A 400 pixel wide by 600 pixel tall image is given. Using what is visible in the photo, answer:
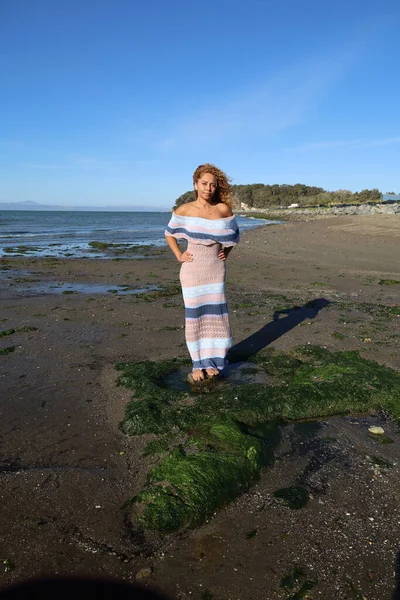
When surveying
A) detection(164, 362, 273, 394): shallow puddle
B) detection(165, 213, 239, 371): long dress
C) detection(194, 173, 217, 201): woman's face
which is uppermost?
detection(194, 173, 217, 201): woman's face

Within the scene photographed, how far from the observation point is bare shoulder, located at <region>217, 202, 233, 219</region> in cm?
494

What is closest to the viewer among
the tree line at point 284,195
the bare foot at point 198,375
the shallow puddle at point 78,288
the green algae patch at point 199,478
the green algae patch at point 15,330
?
the green algae patch at point 199,478

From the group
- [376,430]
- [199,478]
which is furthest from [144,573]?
[376,430]

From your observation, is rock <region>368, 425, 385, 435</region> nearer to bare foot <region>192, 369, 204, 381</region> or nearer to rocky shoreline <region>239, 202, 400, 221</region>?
bare foot <region>192, 369, 204, 381</region>

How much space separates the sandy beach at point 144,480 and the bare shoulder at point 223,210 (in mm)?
2147

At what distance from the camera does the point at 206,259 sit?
4.96m

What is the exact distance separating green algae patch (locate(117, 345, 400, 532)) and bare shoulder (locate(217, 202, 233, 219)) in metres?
1.94

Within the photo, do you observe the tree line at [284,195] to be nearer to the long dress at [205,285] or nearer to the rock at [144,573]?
the long dress at [205,285]

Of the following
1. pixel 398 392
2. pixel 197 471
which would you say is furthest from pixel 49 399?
pixel 398 392

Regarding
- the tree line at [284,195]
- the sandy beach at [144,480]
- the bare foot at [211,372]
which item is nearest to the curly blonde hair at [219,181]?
the bare foot at [211,372]

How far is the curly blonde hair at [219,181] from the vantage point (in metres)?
4.85

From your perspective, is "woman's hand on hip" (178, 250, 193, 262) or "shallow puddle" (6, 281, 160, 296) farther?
"shallow puddle" (6, 281, 160, 296)

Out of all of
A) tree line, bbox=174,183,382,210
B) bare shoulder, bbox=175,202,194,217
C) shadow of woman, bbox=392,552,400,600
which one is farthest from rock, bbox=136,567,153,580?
tree line, bbox=174,183,382,210

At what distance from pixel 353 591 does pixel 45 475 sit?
7.23 ft
